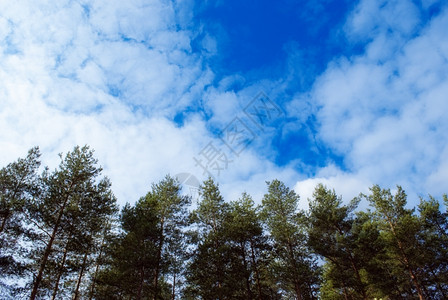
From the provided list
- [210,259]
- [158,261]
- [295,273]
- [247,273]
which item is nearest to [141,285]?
[158,261]

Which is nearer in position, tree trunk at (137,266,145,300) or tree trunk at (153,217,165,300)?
tree trunk at (137,266,145,300)

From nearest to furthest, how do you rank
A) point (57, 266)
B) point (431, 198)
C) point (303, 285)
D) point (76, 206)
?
point (57, 266) → point (76, 206) → point (303, 285) → point (431, 198)

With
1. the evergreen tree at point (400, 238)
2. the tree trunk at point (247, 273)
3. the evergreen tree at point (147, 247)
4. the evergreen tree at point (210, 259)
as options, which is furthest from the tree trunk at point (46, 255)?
the evergreen tree at point (400, 238)

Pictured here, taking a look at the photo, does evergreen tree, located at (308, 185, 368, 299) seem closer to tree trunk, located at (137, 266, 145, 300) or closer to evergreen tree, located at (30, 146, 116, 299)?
tree trunk, located at (137, 266, 145, 300)

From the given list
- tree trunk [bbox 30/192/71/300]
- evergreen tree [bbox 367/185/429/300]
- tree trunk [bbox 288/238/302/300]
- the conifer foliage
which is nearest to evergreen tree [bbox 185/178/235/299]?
the conifer foliage

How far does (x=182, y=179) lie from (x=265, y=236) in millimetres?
8932

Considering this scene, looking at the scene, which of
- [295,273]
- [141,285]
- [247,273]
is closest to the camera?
[141,285]

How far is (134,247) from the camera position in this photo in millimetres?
14867

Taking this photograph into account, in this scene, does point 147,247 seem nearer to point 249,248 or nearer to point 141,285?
point 141,285

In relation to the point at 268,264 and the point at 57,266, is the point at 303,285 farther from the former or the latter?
the point at 57,266

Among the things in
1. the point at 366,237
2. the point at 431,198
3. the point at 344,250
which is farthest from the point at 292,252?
the point at 431,198

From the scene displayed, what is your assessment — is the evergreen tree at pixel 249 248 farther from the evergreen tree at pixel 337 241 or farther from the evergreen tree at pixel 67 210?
the evergreen tree at pixel 67 210

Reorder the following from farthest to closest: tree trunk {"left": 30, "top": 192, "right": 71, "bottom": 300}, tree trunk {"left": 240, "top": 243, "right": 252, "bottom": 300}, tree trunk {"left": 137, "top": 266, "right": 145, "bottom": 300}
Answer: tree trunk {"left": 240, "top": 243, "right": 252, "bottom": 300}
tree trunk {"left": 137, "top": 266, "right": 145, "bottom": 300}
tree trunk {"left": 30, "top": 192, "right": 71, "bottom": 300}

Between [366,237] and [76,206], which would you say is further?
[366,237]
